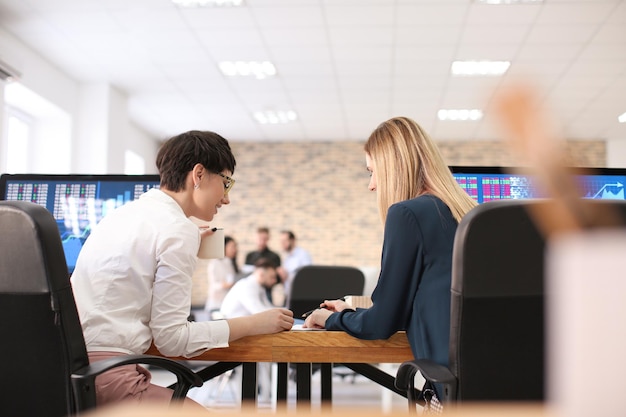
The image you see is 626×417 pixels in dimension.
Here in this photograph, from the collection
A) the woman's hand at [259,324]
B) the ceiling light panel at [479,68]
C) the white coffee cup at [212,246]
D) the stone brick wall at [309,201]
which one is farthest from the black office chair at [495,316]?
the stone brick wall at [309,201]

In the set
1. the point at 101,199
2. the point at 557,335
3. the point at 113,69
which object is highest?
the point at 113,69

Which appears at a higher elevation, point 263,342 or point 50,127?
point 50,127

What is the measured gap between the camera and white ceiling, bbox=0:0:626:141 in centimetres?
557

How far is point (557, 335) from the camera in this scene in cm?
29

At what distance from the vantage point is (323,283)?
4195 mm

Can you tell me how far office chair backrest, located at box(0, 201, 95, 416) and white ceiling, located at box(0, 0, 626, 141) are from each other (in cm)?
440

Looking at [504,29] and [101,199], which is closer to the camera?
[101,199]

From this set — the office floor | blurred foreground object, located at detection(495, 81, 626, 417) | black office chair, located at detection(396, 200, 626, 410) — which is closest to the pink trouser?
black office chair, located at detection(396, 200, 626, 410)

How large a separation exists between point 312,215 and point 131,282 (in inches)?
347

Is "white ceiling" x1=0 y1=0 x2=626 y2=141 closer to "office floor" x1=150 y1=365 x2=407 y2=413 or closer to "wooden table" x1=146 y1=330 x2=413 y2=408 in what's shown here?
"office floor" x1=150 y1=365 x2=407 y2=413

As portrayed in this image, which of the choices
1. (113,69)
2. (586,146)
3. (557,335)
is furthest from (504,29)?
(557,335)

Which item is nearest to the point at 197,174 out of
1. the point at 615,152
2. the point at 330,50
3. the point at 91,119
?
the point at 330,50

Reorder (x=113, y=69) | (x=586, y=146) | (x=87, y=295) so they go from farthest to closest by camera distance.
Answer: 1. (x=586, y=146)
2. (x=113, y=69)
3. (x=87, y=295)

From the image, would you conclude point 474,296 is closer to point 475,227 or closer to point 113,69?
point 475,227
